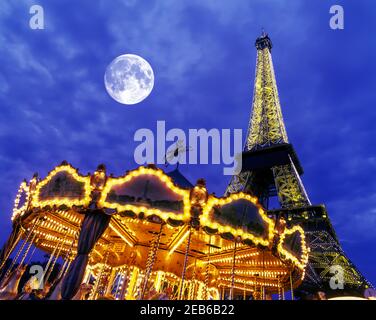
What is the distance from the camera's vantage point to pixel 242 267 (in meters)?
11.9

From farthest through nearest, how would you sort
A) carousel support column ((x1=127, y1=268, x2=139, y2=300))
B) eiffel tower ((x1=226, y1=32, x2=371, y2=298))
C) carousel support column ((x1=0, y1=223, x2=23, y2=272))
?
eiffel tower ((x1=226, y1=32, x2=371, y2=298)) < carousel support column ((x1=127, y1=268, x2=139, y2=300)) < carousel support column ((x1=0, y1=223, x2=23, y2=272))

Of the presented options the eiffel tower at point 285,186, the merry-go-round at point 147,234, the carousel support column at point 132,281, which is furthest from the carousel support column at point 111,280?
the eiffel tower at point 285,186

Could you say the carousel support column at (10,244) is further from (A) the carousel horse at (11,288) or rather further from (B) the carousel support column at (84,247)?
(B) the carousel support column at (84,247)

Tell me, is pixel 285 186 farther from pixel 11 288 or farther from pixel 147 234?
pixel 11 288

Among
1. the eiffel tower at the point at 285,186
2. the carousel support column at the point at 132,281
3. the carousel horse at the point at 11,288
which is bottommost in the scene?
the carousel horse at the point at 11,288

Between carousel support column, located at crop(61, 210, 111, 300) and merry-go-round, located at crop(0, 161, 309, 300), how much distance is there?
22 mm

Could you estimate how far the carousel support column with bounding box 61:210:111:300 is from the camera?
255 inches

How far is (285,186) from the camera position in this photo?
108 ft

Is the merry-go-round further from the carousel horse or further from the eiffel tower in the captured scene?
the eiffel tower

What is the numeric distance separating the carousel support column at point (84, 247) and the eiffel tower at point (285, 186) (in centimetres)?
1040

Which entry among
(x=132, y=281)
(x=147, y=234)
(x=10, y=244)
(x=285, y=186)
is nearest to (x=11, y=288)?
(x=10, y=244)

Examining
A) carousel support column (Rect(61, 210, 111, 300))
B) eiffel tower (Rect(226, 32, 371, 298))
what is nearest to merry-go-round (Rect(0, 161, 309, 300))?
carousel support column (Rect(61, 210, 111, 300))

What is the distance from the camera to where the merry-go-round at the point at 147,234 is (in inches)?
296
